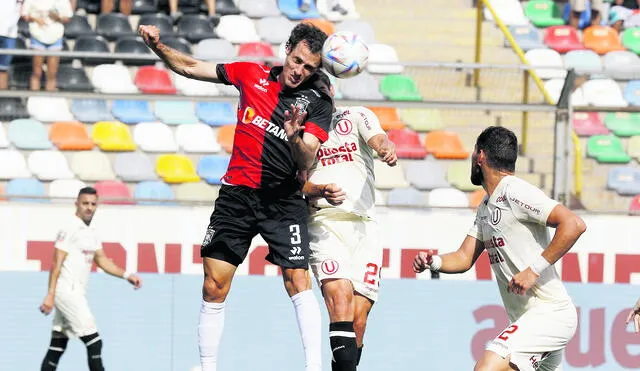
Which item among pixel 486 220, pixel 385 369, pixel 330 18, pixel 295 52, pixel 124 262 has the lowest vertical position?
pixel 385 369

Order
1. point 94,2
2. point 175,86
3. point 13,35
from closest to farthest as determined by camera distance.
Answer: point 175,86, point 13,35, point 94,2

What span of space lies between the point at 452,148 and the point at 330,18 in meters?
3.69

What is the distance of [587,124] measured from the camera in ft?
37.8

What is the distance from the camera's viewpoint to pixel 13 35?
12.6 metres

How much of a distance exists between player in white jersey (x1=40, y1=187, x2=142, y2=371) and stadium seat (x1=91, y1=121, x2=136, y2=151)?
0.81 m

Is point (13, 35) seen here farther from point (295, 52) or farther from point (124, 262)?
point (295, 52)

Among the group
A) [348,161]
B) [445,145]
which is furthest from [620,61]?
[348,161]

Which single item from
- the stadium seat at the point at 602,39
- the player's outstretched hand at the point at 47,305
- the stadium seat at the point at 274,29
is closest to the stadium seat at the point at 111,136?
the player's outstretched hand at the point at 47,305

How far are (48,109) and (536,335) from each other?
6.13 meters

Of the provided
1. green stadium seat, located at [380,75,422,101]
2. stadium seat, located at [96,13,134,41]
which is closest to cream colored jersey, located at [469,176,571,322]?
green stadium seat, located at [380,75,422,101]

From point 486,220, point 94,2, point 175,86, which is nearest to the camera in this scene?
point 486,220

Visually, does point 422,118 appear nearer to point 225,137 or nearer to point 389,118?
point 389,118

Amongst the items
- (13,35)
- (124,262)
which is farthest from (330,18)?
(124,262)

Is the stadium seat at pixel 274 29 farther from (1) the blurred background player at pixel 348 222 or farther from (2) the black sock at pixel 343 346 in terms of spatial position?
(2) the black sock at pixel 343 346
